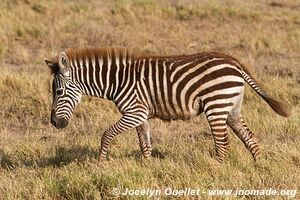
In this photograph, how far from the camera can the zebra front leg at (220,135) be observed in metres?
7.26

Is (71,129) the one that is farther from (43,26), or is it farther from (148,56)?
(43,26)

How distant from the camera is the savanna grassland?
6625 millimetres

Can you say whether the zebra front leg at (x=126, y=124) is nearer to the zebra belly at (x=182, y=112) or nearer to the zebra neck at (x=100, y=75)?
the zebra belly at (x=182, y=112)

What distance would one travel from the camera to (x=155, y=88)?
7559mm

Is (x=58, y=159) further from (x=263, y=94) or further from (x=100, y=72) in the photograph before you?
(x=263, y=94)

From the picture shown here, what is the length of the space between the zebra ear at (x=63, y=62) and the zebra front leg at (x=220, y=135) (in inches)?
81.5

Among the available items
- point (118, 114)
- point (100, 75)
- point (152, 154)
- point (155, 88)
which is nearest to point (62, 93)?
point (100, 75)

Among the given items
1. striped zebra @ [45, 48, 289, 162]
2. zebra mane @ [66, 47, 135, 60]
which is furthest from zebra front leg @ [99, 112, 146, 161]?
zebra mane @ [66, 47, 135, 60]

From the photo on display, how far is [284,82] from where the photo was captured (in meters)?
12.3

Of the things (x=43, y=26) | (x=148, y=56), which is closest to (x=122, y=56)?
(x=148, y=56)

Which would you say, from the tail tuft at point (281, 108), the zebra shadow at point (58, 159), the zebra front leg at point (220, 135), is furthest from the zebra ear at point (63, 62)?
the tail tuft at point (281, 108)

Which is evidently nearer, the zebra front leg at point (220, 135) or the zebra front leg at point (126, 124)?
the zebra front leg at point (220, 135)

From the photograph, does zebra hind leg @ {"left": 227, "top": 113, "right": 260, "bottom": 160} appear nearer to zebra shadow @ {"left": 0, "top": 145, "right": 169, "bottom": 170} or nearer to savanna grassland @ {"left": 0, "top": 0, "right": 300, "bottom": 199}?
savanna grassland @ {"left": 0, "top": 0, "right": 300, "bottom": 199}

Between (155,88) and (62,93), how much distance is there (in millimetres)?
1272
